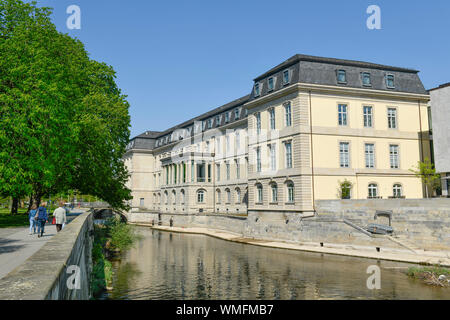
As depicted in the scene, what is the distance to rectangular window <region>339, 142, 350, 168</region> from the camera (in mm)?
36625

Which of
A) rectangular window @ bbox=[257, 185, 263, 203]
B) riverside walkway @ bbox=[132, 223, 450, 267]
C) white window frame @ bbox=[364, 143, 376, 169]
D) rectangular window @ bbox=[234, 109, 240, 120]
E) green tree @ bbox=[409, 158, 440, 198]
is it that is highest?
rectangular window @ bbox=[234, 109, 240, 120]

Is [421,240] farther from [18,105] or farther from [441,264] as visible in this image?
[18,105]

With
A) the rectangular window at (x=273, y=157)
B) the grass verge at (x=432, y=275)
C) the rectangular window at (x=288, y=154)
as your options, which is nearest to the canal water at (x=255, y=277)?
the grass verge at (x=432, y=275)

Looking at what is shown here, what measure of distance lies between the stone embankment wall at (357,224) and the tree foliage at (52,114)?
14.8m

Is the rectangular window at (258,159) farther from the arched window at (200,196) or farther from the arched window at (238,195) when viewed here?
the arched window at (200,196)

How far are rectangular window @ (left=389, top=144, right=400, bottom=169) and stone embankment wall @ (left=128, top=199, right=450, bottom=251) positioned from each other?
358 inches

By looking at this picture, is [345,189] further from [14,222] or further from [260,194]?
[14,222]

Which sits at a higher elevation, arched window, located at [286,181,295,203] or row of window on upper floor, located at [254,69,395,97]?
row of window on upper floor, located at [254,69,395,97]

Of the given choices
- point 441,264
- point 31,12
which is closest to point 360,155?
point 441,264

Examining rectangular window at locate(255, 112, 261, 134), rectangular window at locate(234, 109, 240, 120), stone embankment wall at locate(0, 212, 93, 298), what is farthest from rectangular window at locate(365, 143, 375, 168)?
stone embankment wall at locate(0, 212, 93, 298)

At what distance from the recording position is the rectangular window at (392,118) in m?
38.4

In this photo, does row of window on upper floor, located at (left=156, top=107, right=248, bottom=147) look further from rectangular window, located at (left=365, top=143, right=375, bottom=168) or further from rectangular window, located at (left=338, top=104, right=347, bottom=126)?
rectangular window, located at (left=365, top=143, right=375, bottom=168)

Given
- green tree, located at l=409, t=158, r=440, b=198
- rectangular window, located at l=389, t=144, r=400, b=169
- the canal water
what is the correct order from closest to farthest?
the canal water
green tree, located at l=409, t=158, r=440, b=198
rectangular window, located at l=389, t=144, r=400, b=169

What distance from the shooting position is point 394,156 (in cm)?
3816
